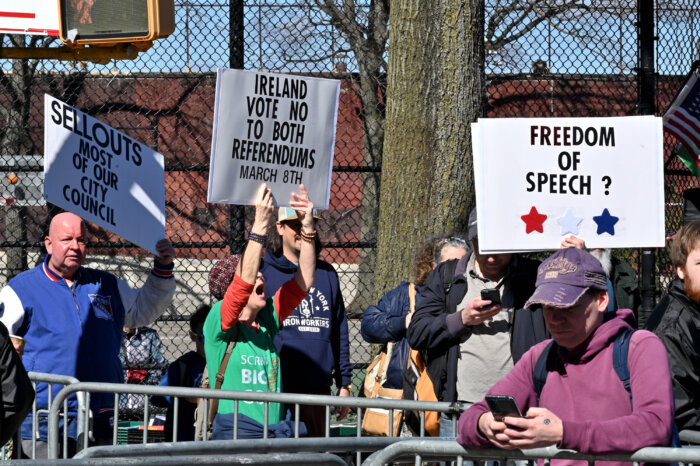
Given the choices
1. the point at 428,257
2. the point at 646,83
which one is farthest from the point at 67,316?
the point at 646,83

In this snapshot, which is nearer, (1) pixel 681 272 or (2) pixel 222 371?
(1) pixel 681 272

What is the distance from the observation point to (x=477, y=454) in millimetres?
3119

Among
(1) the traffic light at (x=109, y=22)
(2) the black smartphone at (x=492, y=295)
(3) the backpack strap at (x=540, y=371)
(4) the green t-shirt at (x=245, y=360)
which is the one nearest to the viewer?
(3) the backpack strap at (x=540, y=371)

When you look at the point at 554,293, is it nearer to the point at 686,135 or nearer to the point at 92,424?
the point at 92,424

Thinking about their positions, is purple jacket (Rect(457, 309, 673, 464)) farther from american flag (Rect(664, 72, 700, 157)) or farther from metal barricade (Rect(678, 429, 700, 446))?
american flag (Rect(664, 72, 700, 157))

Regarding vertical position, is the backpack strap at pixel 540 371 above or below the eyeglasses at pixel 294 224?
below

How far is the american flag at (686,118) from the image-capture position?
8.91 m

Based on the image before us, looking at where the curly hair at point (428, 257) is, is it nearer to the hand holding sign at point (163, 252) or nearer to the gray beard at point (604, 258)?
the gray beard at point (604, 258)

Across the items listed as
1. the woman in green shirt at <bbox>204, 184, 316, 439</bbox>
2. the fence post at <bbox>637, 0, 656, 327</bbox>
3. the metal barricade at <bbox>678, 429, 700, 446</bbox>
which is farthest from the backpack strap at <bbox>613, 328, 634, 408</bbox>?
the fence post at <bbox>637, 0, 656, 327</bbox>

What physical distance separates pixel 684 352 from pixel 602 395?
1.12 m

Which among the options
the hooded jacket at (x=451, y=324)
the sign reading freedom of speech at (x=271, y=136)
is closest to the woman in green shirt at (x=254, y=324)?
the sign reading freedom of speech at (x=271, y=136)

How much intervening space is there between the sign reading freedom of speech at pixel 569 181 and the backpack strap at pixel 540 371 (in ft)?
4.61

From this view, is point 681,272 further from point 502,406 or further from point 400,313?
point 400,313

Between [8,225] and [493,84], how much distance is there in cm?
584
